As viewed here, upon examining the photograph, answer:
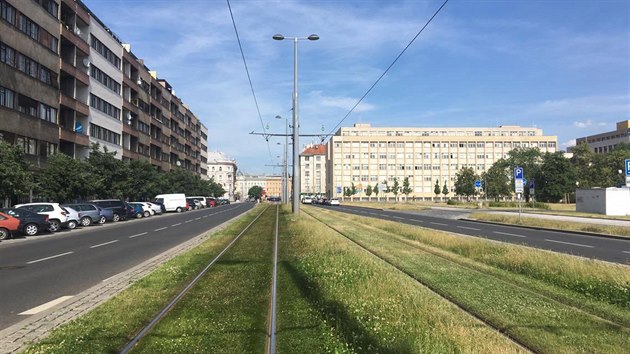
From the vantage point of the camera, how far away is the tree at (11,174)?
28.7 meters

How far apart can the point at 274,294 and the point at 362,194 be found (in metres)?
144

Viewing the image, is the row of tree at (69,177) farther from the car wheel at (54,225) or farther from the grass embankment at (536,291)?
the grass embankment at (536,291)

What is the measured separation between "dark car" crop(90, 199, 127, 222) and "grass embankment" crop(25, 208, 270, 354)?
32.8m

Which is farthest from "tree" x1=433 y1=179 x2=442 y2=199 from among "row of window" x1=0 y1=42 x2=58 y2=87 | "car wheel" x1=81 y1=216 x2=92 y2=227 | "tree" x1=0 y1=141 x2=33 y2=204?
"tree" x1=0 y1=141 x2=33 y2=204

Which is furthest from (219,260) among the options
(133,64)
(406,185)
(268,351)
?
(406,185)

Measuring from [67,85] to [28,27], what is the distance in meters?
10.6

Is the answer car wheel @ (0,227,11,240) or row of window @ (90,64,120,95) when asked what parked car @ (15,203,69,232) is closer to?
car wheel @ (0,227,11,240)

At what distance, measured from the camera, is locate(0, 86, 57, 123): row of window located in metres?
40.2

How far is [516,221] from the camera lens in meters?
34.3

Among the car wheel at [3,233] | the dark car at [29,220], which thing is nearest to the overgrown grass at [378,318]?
the car wheel at [3,233]

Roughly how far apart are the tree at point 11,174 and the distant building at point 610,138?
149 meters

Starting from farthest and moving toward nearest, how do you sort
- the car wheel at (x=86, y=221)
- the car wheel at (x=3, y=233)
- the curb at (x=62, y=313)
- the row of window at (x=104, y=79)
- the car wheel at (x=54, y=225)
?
1. the row of window at (x=104, y=79)
2. the car wheel at (x=86, y=221)
3. the car wheel at (x=54, y=225)
4. the car wheel at (x=3, y=233)
5. the curb at (x=62, y=313)

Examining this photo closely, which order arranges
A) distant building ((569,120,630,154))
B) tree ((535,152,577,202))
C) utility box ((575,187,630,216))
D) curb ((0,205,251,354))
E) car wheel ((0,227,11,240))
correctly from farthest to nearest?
distant building ((569,120,630,154)) → tree ((535,152,577,202)) → utility box ((575,187,630,216)) → car wheel ((0,227,11,240)) → curb ((0,205,251,354))

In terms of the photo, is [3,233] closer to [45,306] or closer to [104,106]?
[45,306]
